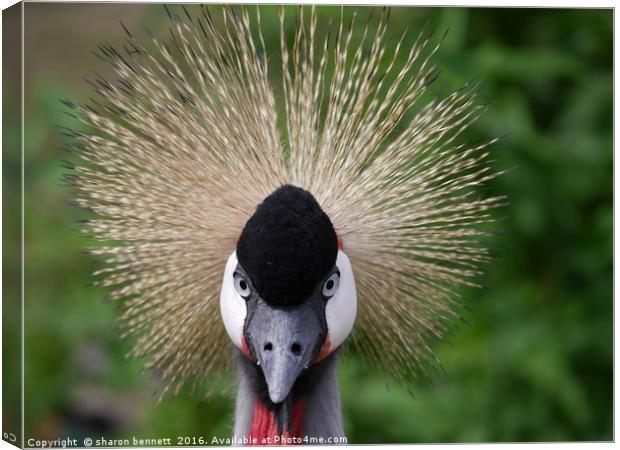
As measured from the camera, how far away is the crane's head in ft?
4.56

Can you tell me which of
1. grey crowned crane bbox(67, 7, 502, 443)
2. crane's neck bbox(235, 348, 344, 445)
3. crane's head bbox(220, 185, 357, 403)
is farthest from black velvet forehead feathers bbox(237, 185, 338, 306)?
crane's neck bbox(235, 348, 344, 445)

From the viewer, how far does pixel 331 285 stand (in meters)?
1.48

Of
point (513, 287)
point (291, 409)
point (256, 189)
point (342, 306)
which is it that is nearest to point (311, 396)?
point (291, 409)

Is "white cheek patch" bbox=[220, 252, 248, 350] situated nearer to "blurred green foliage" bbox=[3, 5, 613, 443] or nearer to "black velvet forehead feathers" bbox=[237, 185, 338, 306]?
"black velvet forehead feathers" bbox=[237, 185, 338, 306]

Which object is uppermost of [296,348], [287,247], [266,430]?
[287,247]

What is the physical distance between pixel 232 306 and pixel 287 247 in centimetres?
17

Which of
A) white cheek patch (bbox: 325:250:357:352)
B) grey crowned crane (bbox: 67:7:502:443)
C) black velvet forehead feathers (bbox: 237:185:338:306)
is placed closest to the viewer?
black velvet forehead feathers (bbox: 237:185:338:306)

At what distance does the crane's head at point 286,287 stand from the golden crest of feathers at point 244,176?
135 mm

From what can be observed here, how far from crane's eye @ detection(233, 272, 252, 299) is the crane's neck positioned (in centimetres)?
18

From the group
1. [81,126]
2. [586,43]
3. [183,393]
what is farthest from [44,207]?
[586,43]

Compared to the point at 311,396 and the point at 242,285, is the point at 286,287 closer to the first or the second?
the point at 242,285

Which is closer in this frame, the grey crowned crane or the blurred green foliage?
the grey crowned crane

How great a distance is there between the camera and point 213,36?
1597mm

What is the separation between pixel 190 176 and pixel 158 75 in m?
0.18
